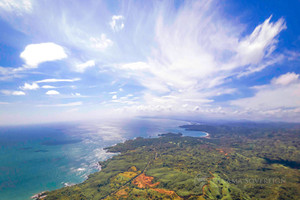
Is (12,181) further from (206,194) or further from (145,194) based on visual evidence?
(206,194)

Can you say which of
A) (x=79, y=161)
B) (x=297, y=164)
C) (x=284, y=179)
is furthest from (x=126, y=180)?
(x=297, y=164)

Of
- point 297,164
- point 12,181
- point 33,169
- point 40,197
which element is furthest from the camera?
point 297,164

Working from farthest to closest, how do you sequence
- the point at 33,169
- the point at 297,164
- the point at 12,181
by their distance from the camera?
1. the point at 297,164
2. the point at 33,169
3. the point at 12,181

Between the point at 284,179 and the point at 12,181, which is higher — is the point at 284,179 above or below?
above

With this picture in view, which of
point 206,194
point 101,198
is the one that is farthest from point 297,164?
point 101,198

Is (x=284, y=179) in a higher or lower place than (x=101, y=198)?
higher

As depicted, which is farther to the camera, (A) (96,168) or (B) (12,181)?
(A) (96,168)

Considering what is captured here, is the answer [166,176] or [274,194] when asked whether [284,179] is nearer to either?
[274,194]

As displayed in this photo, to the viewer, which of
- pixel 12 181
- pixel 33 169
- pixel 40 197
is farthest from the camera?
pixel 33 169

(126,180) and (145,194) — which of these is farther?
(126,180)
